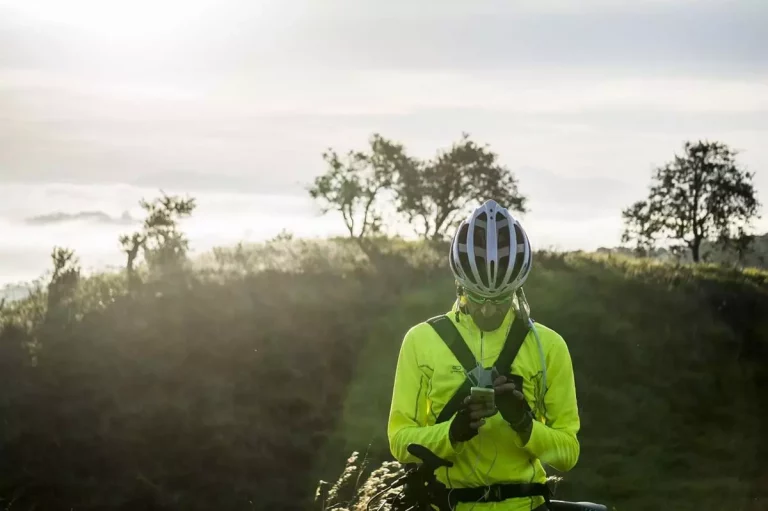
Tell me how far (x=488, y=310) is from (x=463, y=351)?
29cm

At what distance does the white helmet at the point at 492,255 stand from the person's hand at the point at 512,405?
0.61 meters

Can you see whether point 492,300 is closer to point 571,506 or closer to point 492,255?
point 492,255

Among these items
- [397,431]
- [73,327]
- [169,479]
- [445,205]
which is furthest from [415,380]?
[445,205]

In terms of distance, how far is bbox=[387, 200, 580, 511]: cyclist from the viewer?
4.43 metres

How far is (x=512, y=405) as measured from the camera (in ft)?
13.7

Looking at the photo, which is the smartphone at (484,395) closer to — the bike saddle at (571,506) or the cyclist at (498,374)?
the cyclist at (498,374)

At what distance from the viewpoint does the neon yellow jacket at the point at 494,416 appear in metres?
4.44

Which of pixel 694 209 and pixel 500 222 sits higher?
pixel 694 209

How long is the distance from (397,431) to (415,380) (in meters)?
0.31

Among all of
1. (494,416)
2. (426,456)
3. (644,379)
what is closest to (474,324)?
(494,416)

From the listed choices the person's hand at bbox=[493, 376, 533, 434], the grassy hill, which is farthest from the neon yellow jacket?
the grassy hill

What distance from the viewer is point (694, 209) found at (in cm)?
5516

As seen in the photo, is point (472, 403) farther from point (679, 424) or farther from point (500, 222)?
point (679, 424)

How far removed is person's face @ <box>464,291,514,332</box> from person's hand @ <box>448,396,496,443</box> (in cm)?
62
